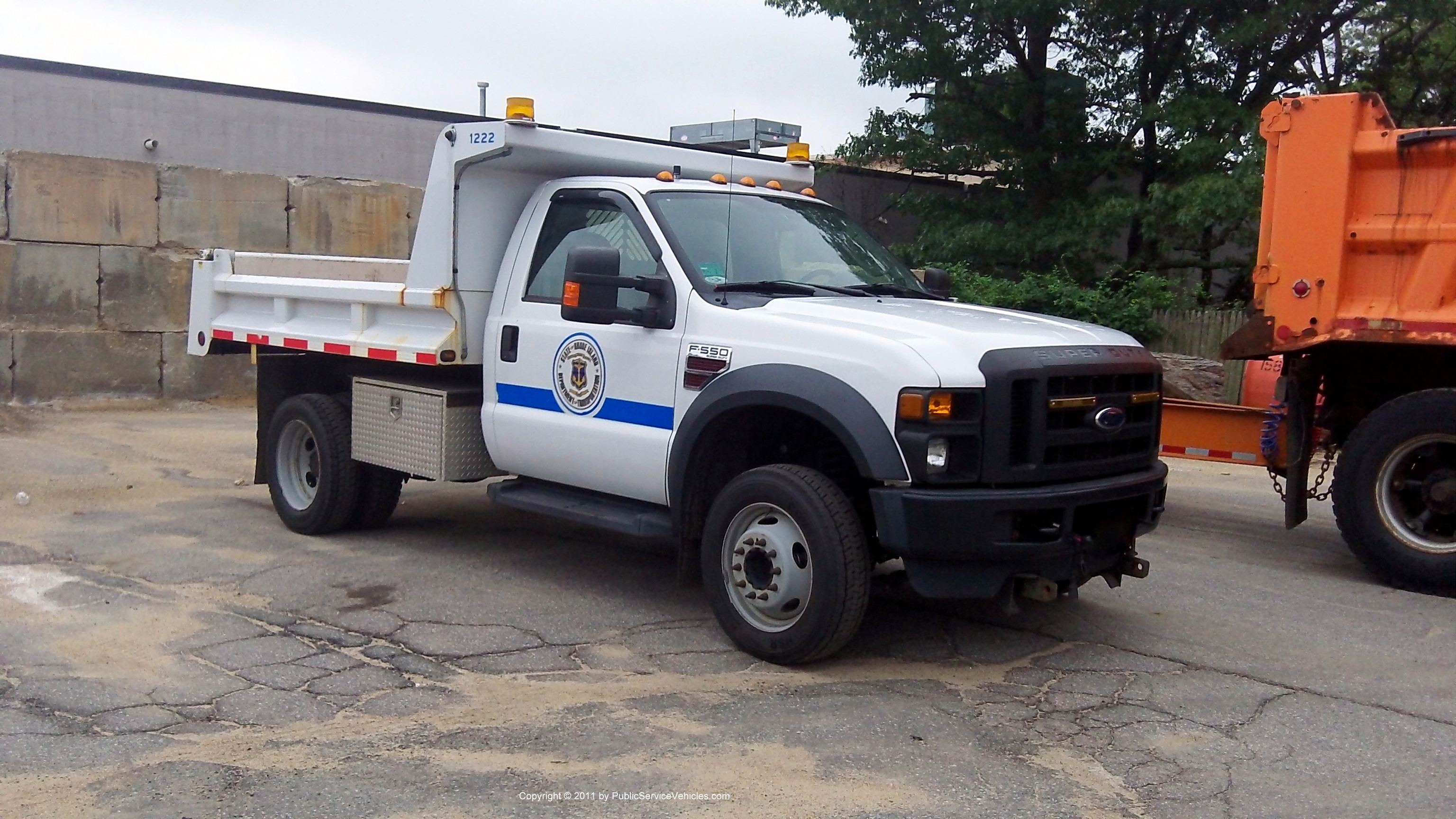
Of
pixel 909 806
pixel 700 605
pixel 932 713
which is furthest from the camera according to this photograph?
pixel 700 605

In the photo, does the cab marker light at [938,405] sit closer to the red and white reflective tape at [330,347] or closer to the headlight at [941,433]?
the headlight at [941,433]

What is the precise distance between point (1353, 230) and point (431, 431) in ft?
17.7

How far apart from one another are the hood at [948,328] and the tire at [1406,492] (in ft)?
7.16

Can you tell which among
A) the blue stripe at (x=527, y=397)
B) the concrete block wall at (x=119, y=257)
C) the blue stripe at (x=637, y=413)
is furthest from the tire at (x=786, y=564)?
the concrete block wall at (x=119, y=257)

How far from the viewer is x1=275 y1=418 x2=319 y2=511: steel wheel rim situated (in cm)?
863

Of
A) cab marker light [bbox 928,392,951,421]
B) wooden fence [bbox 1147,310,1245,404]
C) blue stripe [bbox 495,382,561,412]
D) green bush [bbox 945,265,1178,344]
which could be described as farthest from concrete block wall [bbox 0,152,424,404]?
cab marker light [bbox 928,392,951,421]

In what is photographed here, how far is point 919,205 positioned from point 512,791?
16.7 m

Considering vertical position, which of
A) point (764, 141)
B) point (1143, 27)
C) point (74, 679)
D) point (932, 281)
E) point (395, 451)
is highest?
point (1143, 27)

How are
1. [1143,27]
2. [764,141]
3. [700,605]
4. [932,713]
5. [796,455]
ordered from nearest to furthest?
[932,713]
[796,455]
[700,605]
[764,141]
[1143,27]

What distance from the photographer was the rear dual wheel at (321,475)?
27.2ft

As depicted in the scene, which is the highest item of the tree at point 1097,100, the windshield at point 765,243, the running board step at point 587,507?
the tree at point 1097,100

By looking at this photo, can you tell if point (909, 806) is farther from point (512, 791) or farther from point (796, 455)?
point (796, 455)

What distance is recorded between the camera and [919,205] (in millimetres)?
20141

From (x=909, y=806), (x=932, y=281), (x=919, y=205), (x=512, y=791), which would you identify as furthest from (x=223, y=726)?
(x=919, y=205)
